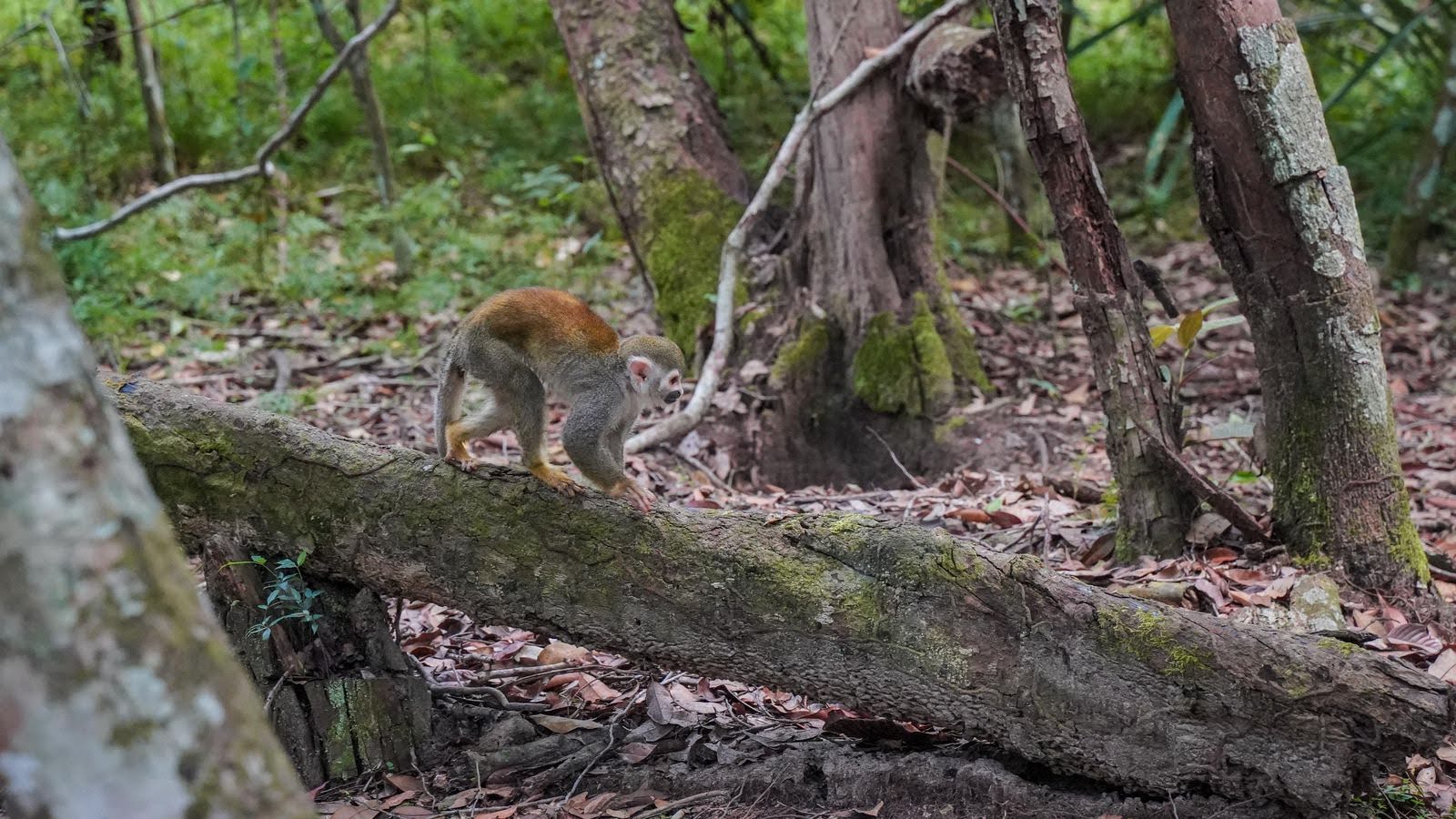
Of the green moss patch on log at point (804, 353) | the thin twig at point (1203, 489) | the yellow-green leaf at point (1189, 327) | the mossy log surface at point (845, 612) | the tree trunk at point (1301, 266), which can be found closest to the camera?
the mossy log surface at point (845, 612)

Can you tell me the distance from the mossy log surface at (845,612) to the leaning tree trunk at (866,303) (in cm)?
258

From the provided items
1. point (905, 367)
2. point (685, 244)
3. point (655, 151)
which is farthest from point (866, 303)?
point (655, 151)

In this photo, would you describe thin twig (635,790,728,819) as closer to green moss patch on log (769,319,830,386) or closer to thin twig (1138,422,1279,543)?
thin twig (1138,422,1279,543)

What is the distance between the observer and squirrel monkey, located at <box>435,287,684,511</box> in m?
3.42

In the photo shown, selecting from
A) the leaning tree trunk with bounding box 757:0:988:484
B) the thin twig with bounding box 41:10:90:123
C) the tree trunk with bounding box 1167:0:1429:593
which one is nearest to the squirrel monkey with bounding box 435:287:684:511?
the tree trunk with bounding box 1167:0:1429:593

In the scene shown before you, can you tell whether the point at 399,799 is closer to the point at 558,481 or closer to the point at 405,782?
the point at 405,782

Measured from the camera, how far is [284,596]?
3.00 m

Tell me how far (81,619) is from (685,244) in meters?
5.02

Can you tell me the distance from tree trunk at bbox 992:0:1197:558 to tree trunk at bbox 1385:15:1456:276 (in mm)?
4655

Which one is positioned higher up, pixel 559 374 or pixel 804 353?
pixel 559 374

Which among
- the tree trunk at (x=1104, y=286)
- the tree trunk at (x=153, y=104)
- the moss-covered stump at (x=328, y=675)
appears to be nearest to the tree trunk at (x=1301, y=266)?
the tree trunk at (x=1104, y=286)

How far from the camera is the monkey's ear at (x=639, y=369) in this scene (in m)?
3.45

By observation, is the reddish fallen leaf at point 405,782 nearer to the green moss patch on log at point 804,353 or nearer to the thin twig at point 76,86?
the green moss patch on log at point 804,353

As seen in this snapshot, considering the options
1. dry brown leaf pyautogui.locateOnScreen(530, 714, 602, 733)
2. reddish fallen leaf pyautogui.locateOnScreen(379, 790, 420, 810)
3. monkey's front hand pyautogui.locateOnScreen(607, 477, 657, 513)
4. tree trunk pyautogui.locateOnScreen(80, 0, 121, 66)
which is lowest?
reddish fallen leaf pyautogui.locateOnScreen(379, 790, 420, 810)
